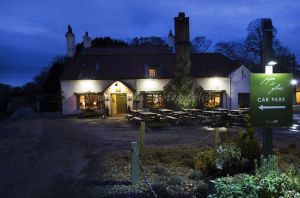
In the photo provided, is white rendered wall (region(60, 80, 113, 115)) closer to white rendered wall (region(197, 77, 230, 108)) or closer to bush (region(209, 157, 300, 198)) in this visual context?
white rendered wall (region(197, 77, 230, 108))

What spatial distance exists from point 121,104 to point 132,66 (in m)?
4.51

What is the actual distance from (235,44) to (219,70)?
20.8 meters

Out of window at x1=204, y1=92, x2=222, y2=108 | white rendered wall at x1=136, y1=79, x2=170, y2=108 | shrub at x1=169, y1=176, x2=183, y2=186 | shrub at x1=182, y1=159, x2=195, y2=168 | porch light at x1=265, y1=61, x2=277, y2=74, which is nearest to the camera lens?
porch light at x1=265, y1=61, x2=277, y2=74

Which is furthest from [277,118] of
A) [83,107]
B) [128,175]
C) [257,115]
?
[83,107]

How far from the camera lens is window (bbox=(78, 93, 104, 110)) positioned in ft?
117

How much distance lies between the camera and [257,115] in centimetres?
669

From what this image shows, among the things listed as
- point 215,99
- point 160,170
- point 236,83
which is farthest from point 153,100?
point 160,170

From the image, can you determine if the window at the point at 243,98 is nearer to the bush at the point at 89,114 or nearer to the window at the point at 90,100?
the window at the point at 90,100

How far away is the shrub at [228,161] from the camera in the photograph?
A: 8062 millimetres

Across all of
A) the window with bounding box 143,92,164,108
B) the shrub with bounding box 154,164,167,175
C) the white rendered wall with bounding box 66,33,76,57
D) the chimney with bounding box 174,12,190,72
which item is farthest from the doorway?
the shrub with bounding box 154,164,167,175

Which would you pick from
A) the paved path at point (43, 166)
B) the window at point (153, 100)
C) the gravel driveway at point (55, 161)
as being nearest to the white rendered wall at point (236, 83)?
the window at point (153, 100)

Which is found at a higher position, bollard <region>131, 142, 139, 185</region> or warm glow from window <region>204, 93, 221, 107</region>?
warm glow from window <region>204, 93, 221, 107</region>

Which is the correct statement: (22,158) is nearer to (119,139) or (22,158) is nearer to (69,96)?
(119,139)

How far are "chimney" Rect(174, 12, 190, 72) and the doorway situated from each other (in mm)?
6723
